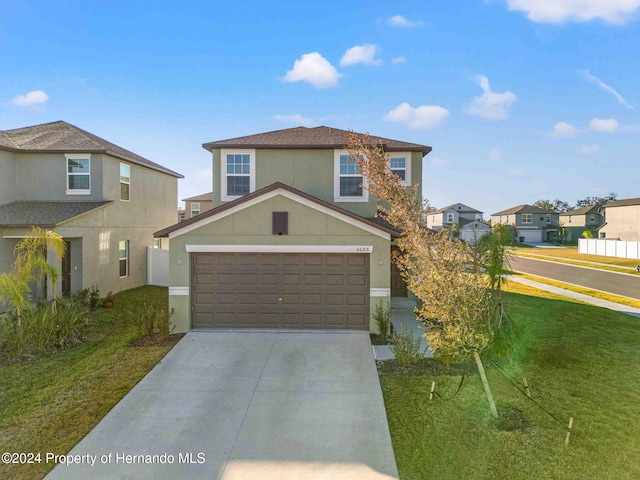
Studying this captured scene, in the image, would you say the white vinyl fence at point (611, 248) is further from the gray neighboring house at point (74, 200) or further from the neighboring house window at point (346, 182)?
the gray neighboring house at point (74, 200)

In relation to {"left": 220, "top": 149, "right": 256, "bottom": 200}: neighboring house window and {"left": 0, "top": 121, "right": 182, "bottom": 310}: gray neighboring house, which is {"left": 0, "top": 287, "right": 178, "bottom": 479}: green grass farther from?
{"left": 220, "top": 149, "right": 256, "bottom": 200}: neighboring house window

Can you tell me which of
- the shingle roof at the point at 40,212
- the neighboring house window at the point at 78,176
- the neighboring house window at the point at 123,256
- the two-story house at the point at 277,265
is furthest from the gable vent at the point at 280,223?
the neighboring house window at the point at 123,256

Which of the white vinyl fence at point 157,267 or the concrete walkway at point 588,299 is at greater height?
the white vinyl fence at point 157,267

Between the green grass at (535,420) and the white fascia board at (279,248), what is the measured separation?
3978mm

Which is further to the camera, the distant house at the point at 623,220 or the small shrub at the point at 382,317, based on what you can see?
the distant house at the point at 623,220

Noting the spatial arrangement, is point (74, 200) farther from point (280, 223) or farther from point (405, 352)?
point (405, 352)

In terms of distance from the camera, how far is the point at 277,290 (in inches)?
426

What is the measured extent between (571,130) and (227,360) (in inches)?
1088

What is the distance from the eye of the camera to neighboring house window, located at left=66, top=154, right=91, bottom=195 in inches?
591

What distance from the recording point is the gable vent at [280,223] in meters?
10.7

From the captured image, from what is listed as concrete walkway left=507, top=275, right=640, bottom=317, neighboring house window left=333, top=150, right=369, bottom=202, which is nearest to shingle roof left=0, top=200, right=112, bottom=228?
neighboring house window left=333, top=150, right=369, bottom=202

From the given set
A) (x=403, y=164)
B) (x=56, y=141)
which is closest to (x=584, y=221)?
(x=403, y=164)

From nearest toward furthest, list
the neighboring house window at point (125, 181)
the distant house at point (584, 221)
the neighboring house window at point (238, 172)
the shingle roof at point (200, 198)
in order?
the neighboring house window at point (238, 172) → the neighboring house window at point (125, 181) → the shingle roof at point (200, 198) → the distant house at point (584, 221)

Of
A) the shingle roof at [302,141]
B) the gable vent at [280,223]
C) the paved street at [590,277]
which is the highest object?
the shingle roof at [302,141]
